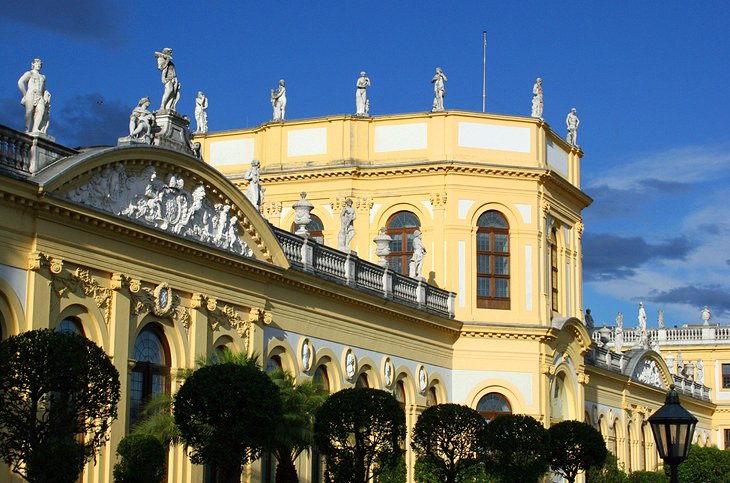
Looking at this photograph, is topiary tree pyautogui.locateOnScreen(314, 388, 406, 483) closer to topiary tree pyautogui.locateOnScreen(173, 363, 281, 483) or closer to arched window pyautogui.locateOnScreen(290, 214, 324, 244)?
topiary tree pyautogui.locateOnScreen(173, 363, 281, 483)

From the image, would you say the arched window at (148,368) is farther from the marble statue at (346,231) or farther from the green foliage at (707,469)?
the green foliage at (707,469)

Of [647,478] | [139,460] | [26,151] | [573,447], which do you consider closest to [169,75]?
[26,151]

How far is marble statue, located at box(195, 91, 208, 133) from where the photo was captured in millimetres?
51094

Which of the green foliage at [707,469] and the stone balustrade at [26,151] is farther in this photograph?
the green foliage at [707,469]

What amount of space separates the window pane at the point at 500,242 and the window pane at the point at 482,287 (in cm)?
116

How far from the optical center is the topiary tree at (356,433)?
29.0 metres

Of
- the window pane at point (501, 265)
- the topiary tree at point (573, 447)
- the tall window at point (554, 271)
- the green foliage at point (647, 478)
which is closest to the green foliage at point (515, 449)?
the topiary tree at point (573, 447)

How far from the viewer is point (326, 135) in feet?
159

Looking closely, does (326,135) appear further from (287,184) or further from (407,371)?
(407,371)

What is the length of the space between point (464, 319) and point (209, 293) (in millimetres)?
16133

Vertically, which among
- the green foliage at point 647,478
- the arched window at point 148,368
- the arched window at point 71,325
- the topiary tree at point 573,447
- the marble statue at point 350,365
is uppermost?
the marble statue at point 350,365

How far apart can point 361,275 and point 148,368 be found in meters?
11.3

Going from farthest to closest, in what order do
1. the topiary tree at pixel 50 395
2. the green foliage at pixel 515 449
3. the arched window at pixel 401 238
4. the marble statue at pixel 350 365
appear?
the arched window at pixel 401 238, the marble statue at pixel 350 365, the green foliage at pixel 515 449, the topiary tree at pixel 50 395

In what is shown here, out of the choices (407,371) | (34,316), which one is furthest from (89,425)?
(407,371)
